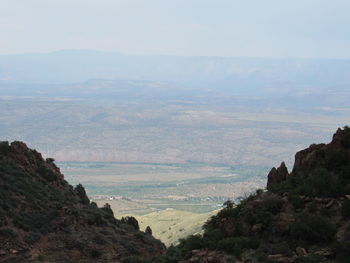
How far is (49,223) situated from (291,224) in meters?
13.4

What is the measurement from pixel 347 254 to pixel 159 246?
15.8 meters

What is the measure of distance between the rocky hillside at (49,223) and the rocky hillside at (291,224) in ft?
14.4

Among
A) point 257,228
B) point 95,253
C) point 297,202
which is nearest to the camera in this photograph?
point 257,228

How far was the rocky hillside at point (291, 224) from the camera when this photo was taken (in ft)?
57.6

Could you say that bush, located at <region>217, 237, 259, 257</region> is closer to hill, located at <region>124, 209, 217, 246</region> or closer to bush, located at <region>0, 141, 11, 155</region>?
bush, located at <region>0, 141, 11, 155</region>

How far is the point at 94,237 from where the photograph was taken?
28547mm

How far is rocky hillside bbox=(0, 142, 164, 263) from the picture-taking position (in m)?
26.2

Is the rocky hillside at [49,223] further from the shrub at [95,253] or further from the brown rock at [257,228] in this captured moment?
the brown rock at [257,228]

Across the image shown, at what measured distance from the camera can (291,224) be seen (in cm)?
1883

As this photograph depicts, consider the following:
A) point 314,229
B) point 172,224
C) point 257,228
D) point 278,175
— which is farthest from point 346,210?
point 172,224

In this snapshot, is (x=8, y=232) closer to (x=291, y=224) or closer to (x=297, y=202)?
(x=297, y=202)

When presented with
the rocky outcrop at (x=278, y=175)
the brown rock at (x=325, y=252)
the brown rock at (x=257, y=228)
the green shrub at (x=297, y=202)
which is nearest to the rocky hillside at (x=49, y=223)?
the rocky outcrop at (x=278, y=175)

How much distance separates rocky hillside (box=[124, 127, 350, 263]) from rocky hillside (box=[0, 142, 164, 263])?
4386mm

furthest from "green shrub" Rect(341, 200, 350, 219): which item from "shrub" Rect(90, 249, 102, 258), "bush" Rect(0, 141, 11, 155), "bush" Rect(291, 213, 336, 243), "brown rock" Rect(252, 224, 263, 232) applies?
"bush" Rect(0, 141, 11, 155)
